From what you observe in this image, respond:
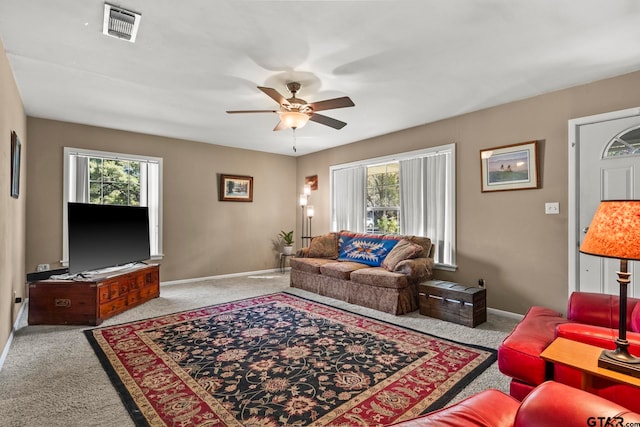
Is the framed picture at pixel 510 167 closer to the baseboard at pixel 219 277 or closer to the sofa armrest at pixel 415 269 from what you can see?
the sofa armrest at pixel 415 269

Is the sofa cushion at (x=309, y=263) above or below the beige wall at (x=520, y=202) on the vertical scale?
below

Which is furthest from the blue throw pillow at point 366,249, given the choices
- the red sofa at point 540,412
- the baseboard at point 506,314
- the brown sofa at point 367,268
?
the red sofa at point 540,412

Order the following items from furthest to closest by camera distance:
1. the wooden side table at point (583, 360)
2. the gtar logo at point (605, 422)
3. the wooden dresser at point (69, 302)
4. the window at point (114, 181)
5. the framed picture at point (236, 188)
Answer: the framed picture at point (236, 188) → the window at point (114, 181) → the wooden dresser at point (69, 302) → the wooden side table at point (583, 360) → the gtar logo at point (605, 422)

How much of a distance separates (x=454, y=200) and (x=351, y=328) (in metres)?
2.25

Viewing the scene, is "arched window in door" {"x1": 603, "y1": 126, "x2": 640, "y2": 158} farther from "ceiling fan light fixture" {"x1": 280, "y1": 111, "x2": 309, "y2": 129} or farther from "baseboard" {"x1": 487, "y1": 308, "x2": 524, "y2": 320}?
"ceiling fan light fixture" {"x1": 280, "y1": 111, "x2": 309, "y2": 129}

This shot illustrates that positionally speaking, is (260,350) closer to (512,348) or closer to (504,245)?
(512,348)

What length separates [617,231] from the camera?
1.39m

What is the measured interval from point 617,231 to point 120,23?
3115 millimetres

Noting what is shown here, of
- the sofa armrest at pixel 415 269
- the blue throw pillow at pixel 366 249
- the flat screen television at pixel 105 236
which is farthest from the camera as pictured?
the blue throw pillow at pixel 366 249

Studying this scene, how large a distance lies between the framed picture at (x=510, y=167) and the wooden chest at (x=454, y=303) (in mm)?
1290

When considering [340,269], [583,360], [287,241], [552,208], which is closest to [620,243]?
[583,360]

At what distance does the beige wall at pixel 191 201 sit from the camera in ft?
14.5

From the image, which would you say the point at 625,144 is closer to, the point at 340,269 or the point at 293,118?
the point at 293,118

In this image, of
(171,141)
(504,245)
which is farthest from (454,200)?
(171,141)
